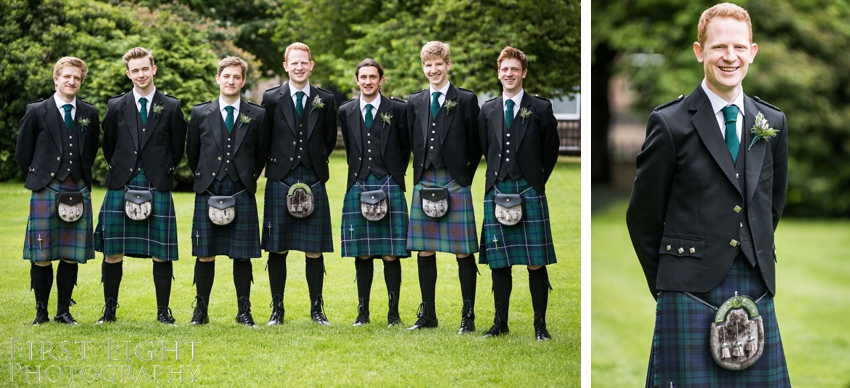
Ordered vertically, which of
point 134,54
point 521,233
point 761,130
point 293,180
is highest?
point 134,54

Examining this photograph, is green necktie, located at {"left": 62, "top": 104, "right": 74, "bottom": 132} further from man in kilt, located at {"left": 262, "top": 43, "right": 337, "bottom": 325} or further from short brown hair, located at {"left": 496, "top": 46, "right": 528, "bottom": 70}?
short brown hair, located at {"left": 496, "top": 46, "right": 528, "bottom": 70}

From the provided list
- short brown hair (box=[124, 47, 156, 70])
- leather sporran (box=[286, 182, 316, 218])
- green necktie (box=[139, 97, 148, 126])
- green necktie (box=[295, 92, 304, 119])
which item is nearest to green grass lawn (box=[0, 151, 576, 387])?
leather sporran (box=[286, 182, 316, 218])

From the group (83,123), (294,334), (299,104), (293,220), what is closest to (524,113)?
(299,104)

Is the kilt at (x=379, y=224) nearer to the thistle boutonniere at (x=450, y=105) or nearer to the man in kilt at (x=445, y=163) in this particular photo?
the man in kilt at (x=445, y=163)

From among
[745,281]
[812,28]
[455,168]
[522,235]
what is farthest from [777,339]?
[812,28]

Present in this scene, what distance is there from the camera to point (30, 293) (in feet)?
15.6

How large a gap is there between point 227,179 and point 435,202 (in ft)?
3.55

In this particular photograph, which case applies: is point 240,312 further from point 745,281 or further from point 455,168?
point 745,281

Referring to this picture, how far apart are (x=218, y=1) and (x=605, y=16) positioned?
17.1ft

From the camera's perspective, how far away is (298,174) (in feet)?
16.1

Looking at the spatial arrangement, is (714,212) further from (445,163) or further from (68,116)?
(68,116)

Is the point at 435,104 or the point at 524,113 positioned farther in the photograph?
the point at 435,104

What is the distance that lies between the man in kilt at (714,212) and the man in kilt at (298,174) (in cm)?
216

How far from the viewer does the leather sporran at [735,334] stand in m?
3.12
